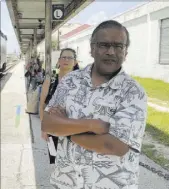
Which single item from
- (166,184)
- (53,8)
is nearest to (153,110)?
(53,8)

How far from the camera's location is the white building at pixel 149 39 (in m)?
14.2

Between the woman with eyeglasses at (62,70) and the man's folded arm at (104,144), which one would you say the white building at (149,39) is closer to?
the woman with eyeglasses at (62,70)

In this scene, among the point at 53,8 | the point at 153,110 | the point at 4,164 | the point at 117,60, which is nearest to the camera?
the point at 117,60

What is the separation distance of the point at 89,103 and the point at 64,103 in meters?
0.17

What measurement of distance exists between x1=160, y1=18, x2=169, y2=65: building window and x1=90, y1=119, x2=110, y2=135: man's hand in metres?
12.9

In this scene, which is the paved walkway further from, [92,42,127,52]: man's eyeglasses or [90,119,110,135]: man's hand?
[92,42,127,52]: man's eyeglasses

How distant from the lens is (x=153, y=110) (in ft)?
29.5

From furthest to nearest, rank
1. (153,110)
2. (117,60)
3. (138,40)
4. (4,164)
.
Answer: (138,40) → (153,110) → (4,164) → (117,60)

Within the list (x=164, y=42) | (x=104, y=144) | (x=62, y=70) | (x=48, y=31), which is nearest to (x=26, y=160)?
(x=62, y=70)

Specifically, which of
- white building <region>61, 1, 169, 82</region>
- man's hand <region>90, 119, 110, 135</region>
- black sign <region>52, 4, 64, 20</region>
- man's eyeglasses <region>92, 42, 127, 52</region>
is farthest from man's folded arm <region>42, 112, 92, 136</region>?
white building <region>61, 1, 169, 82</region>

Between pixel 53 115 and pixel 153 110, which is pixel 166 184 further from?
pixel 153 110

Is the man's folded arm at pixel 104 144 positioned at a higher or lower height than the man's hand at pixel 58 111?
lower

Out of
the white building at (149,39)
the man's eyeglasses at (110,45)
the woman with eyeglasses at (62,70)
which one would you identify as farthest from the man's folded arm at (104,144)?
the white building at (149,39)

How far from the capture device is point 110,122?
1569 millimetres
